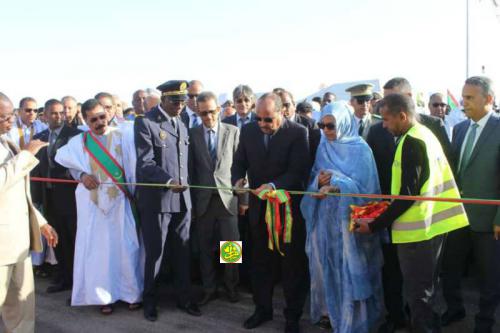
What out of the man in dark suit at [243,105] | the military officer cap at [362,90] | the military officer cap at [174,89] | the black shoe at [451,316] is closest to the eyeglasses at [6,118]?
the military officer cap at [174,89]

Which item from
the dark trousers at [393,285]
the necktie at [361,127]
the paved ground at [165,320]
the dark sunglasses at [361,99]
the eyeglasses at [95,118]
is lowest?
the paved ground at [165,320]

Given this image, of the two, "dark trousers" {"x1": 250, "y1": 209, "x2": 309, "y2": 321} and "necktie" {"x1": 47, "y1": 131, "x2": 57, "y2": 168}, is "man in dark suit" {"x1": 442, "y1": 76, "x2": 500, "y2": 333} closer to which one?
"dark trousers" {"x1": 250, "y1": 209, "x2": 309, "y2": 321}

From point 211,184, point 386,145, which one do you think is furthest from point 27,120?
point 386,145

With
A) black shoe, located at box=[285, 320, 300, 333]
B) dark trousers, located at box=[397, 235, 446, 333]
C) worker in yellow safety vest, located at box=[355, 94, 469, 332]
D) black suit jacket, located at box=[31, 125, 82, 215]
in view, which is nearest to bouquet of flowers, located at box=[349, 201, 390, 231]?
worker in yellow safety vest, located at box=[355, 94, 469, 332]

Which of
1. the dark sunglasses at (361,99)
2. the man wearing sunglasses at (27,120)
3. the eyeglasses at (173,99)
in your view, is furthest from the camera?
the man wearing sunglasses at (27,120)

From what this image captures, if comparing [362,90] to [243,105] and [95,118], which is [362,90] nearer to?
[243,105]

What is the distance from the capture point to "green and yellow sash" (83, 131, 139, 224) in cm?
462

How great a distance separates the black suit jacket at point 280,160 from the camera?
3.90m

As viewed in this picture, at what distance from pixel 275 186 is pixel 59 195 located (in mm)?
2785

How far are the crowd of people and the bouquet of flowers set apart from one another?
0.04m

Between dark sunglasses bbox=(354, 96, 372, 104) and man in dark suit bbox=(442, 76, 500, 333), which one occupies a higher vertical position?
dark sunglasses bbox=(354, 96, 372, 104)

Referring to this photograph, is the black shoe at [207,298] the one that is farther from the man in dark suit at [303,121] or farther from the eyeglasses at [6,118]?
the eyeglasses at [6,118]

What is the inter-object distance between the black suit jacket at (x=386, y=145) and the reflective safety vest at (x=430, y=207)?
81cm

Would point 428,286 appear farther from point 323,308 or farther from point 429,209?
point 323,308
